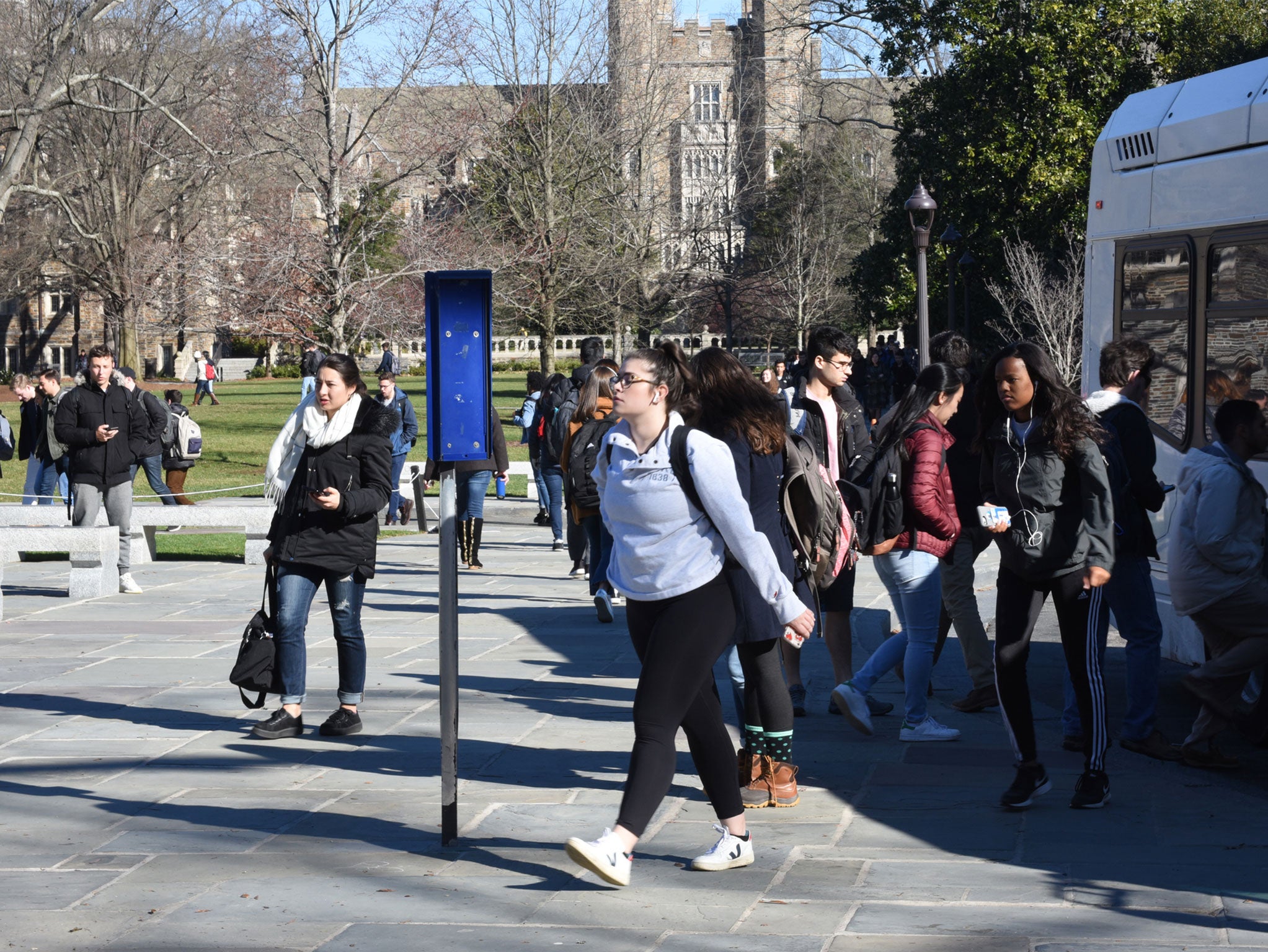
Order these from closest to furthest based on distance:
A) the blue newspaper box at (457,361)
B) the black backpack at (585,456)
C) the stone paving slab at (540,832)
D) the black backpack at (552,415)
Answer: the stone paving slab at (540,832), the blue newspaper box at (457,361), the black backpack at (585,456), the black backpack at (552,415)

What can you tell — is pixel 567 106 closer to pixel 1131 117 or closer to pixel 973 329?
pixel 973 329

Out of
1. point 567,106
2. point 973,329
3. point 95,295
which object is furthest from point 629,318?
point 95,295

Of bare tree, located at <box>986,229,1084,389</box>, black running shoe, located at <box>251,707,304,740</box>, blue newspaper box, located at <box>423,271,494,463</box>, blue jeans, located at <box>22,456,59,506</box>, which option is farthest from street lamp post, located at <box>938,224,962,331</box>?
blue newspaper box, located at <box>423,271,494,463</box>

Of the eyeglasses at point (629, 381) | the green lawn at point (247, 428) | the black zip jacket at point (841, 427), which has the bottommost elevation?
the green lawn at point (247, 428)

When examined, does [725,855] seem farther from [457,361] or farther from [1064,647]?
[457,361]

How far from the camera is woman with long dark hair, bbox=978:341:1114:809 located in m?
5.71

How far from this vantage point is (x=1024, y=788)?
19.1 ft

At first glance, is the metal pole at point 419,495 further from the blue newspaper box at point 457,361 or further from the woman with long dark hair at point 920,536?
the blue newspaper box at point 457,361

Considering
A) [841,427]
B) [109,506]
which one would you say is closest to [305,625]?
[841,427]

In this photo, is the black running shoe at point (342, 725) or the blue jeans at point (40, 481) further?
the blue jeans at point (40, 481)

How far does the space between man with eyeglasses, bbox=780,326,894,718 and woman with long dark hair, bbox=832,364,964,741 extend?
9.8 inches

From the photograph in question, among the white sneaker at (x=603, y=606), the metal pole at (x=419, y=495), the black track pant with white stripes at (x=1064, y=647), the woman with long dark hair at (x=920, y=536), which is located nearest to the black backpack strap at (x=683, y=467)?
the black track pant with white stripes at (x=1064, y=647)

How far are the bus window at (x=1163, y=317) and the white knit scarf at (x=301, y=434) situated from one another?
4.46 metres

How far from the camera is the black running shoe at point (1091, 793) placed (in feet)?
19.1
